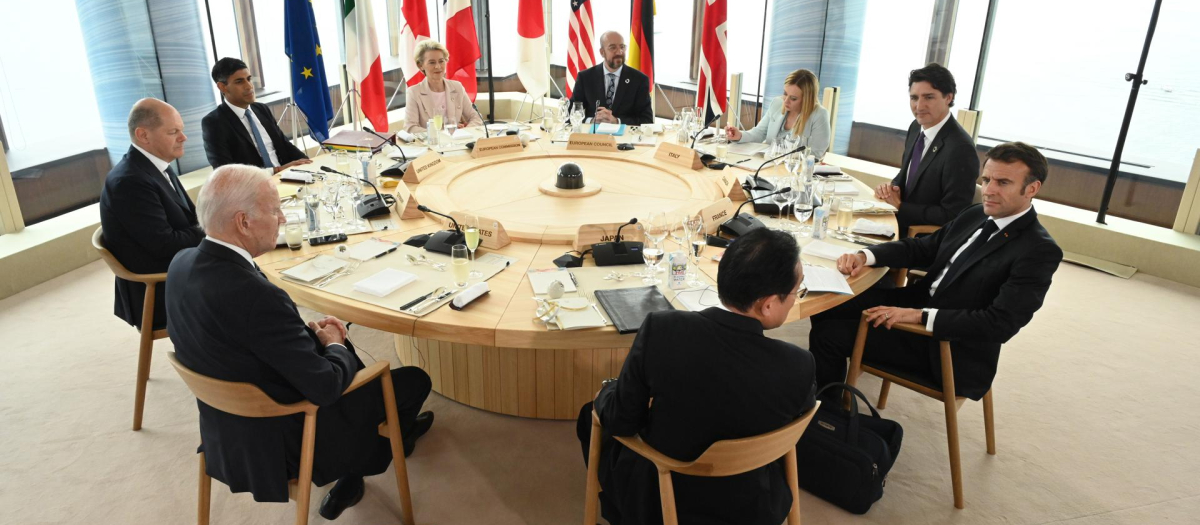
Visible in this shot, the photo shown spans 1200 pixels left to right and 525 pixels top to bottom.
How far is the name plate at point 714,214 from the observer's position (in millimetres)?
3552

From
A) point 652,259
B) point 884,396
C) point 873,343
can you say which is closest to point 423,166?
point 652,259

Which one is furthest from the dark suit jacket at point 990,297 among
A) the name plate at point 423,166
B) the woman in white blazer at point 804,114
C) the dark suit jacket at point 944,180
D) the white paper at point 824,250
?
the name plate at point 423,166

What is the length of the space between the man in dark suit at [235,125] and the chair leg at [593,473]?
325cm

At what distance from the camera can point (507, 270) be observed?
319cm

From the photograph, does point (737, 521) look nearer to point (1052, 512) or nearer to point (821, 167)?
point (1052, 512)

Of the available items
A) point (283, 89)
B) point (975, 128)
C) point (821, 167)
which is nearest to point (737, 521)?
point (821, 167)

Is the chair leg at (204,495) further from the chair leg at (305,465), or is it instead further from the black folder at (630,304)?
the black folder at (630,304)

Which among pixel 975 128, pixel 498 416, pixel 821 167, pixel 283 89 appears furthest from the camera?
pixel 283 89

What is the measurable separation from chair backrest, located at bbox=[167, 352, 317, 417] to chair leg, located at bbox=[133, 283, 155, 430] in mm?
1260

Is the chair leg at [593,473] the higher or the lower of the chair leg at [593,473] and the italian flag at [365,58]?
the lower

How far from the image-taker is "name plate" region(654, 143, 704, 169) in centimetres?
491

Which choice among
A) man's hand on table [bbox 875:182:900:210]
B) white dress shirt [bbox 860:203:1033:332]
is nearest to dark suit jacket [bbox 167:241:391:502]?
white dress shirt [bbox 860:203:1033:332]

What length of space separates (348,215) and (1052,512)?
3557mm

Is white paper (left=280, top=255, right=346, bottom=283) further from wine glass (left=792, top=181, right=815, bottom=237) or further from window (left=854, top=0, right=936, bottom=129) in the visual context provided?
window (left=854, top=0, right=936, bottom=129)
